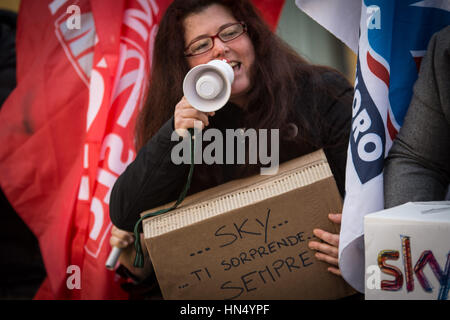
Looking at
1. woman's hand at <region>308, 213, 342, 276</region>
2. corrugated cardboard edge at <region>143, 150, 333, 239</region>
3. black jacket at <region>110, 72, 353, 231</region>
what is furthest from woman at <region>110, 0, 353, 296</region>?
woman's hand at <region>308, 213, 342, 276</region>

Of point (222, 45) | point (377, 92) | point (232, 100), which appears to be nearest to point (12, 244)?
point (232, 100)

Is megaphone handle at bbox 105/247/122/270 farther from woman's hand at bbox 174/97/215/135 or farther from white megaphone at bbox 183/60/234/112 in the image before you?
white megaphone at bbox 183/60/234/112

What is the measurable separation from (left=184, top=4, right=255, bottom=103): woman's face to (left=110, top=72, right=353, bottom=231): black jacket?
109 millimetres

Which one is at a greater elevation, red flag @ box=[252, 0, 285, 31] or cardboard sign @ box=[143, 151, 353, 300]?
red flag @ box=[252, 0, 285, 31]

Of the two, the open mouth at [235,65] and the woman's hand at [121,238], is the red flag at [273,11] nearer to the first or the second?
the open mouth at [235,65]

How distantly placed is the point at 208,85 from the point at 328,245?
0.49m

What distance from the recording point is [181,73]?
4.80ft

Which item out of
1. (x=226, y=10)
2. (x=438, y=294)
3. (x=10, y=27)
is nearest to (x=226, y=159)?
(x=226, y=10)

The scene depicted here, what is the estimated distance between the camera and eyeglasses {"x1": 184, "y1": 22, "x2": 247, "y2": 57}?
4.60 ft

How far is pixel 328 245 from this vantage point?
1229 millimetres

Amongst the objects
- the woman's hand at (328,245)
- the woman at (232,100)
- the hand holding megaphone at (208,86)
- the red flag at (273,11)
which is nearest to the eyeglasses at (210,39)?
the woman at (232,100)

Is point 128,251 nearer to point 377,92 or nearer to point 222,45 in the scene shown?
point 222,45

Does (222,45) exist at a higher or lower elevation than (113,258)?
higher

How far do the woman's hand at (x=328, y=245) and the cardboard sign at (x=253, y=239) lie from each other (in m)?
0.01
